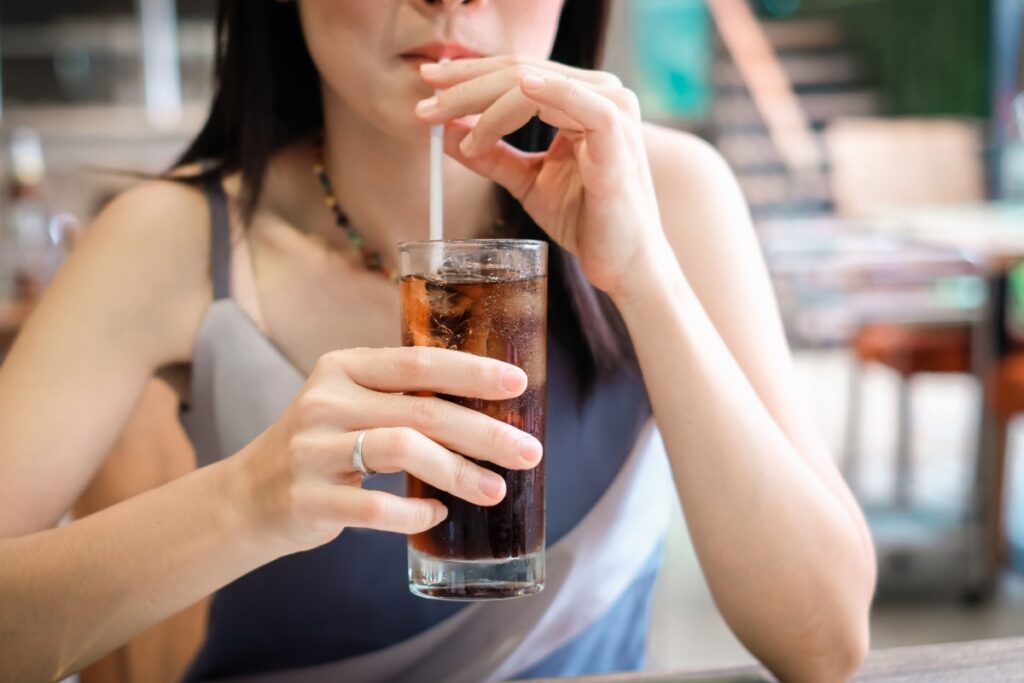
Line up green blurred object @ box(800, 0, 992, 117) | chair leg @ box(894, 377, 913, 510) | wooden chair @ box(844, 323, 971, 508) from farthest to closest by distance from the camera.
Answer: green blurred object @ box(800, 0, 992, 117) → chair leg @ box(894, 377, 913, 510) → wooden chair @ box(844, 323, 971, 508)

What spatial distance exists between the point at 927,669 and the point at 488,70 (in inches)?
27.1

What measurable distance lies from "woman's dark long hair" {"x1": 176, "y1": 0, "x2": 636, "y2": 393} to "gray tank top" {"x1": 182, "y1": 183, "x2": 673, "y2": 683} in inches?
1.5

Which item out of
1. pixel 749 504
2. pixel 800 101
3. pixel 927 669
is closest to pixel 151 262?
pixel 749 504

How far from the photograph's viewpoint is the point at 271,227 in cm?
148

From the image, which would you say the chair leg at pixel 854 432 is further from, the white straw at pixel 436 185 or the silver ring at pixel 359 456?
the silver ring at pixel 359 456

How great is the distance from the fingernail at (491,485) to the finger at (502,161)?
0.44 meters

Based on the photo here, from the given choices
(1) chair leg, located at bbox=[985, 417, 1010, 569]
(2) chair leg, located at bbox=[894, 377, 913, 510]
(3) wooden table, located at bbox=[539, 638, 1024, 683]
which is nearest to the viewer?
(3) wooden table, located at bbox=[539, 638, 1024, 683]

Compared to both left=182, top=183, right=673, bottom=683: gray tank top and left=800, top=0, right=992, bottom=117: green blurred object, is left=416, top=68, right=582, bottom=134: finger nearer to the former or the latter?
left=182, top=183, right=673, bottom=683: gray tank top

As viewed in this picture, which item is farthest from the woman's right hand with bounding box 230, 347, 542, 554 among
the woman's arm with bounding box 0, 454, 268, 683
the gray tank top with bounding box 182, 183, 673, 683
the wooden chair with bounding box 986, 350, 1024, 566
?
the wooden chair with bounding box 986, 350, 1024, 566

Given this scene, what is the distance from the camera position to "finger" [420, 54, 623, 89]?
1106mm

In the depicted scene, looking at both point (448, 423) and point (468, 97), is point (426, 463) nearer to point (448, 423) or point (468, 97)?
point (448, 423)

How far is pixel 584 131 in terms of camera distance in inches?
42.3

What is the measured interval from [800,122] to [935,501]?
16.5ft

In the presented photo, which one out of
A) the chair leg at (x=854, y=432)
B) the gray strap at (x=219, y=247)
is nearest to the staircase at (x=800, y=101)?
the chair leg at (x=854, y=432)
